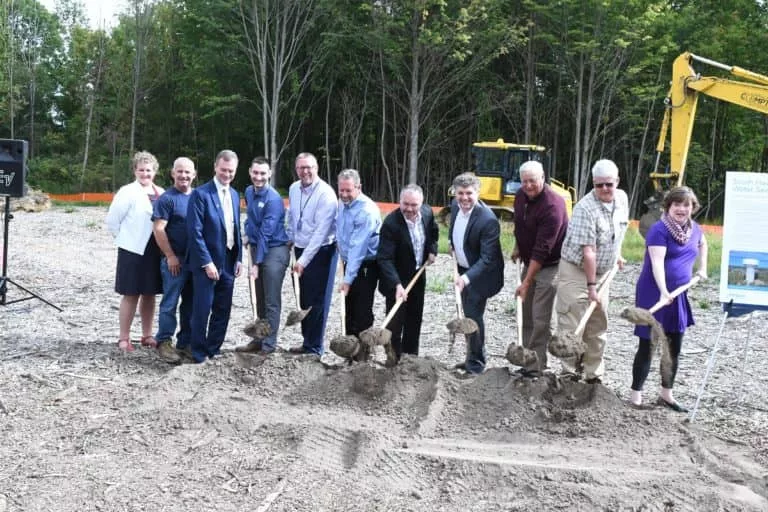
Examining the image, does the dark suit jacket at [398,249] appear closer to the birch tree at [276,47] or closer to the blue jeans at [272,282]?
the blue jeans at [272,282]

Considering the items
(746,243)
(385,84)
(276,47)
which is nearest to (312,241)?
(746,243)

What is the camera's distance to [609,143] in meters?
29.2

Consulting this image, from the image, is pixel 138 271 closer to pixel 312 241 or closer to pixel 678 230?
pixel 312 241

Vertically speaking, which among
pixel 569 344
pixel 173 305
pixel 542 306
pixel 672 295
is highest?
pixel 672 295

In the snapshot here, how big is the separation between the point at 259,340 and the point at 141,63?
29.2 m

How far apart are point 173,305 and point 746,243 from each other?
4.28 meters

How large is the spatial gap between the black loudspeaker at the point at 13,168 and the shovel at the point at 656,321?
20.0ft

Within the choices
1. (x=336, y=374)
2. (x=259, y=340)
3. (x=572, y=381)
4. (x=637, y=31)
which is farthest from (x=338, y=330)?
(x=637, y=31)

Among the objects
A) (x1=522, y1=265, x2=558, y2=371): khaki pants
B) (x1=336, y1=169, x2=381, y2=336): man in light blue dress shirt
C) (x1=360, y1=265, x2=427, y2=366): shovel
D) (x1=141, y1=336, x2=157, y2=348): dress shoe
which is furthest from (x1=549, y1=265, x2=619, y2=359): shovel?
(x1=141, y1=336, x2=157, y2=348): dress shoe

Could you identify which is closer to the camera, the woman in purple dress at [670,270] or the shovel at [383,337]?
the woman in purple dress at [670,270]

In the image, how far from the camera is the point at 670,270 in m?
5.10

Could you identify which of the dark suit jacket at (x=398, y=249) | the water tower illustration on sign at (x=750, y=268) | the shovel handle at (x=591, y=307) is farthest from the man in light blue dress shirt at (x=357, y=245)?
the water tower illustration on sign at (x=750, y=268)

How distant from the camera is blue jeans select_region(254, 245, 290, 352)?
6.10m

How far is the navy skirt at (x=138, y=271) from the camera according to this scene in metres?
6.14
